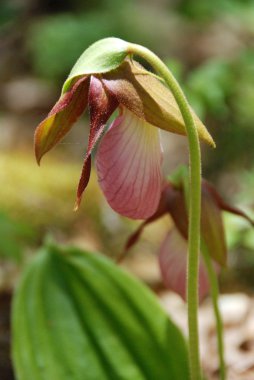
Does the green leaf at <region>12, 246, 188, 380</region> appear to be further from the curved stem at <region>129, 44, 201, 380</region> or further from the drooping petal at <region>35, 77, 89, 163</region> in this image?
the drooping petal at <region>35, 77, 89, 163</region>

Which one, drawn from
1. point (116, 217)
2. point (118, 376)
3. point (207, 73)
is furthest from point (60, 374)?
point (116, 217)

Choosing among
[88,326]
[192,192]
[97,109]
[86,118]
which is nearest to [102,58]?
[97,109]

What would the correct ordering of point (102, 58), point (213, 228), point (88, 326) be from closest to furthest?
1. point (102, 58)
2. point (213, 228)
3. point (88, 326)

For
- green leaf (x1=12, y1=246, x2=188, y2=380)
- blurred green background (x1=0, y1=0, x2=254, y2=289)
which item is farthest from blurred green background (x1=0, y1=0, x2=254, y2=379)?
green leaf (x1=12, y1=246, x2=188, y2=380)

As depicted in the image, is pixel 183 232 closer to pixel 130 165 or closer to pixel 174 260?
pixel 174 260

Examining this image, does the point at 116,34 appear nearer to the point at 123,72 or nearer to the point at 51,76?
the point at 51,76

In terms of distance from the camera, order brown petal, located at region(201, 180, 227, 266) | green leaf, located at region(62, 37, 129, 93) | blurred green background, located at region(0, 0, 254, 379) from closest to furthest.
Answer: green leaf, located at region(62, 37, 129, 93) → brown petal, located at region(201, 180, 227, 266) → blurred green background, located at region(0, 0, 254, 379)
